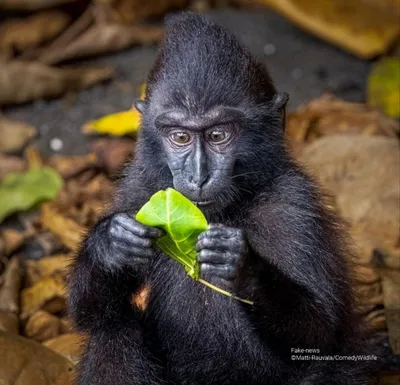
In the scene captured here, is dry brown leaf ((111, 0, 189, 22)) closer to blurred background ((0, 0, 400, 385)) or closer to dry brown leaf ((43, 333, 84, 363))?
blurred background ((0, 0, 400, 385))

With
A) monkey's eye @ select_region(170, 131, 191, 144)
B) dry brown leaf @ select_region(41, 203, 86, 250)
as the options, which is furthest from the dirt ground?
monkey's eye @ select_region(170, 131, 191, 144)

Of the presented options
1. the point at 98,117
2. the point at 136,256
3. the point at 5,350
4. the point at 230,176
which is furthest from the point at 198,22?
the point at 98,117

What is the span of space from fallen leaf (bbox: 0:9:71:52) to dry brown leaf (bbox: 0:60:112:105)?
0.52 meters

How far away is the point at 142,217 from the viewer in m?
4.93

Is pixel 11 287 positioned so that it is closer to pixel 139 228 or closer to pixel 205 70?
pixel 139 228

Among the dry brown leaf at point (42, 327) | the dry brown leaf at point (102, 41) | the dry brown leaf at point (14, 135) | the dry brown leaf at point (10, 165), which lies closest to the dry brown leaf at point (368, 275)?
the dry brown leaf at point (42, 327)

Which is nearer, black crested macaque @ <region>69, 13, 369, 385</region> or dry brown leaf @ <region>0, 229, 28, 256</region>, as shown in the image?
black crested macaque @ <region>69, 13, 369, 385</region>

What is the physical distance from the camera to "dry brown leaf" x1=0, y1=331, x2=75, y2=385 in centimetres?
570

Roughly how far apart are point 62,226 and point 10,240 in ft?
1.28

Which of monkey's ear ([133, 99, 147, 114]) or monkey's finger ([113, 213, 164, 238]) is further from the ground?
monkey's ear ([133, 99, 147, 114])

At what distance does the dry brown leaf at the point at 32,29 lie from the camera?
9.55 metres

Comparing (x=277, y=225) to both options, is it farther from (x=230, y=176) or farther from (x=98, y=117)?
(x=98, y=117)

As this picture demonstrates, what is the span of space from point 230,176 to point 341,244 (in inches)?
34.1

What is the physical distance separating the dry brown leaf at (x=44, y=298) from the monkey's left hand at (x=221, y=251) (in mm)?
2254
